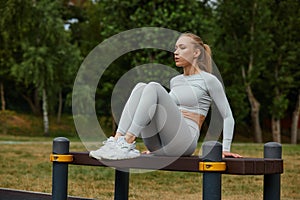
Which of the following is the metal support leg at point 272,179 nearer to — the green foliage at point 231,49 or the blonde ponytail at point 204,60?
the blonde ponytail at point 204,60

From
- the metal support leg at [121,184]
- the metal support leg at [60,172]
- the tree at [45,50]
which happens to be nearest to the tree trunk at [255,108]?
the tree at [45,50]

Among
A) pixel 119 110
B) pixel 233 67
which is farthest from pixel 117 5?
pixel 119 110

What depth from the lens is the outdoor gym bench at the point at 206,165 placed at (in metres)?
3.68

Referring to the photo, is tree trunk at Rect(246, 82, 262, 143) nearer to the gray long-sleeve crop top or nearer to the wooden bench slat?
the gray long-sleeve crop top

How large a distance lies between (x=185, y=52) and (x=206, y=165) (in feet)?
3.57

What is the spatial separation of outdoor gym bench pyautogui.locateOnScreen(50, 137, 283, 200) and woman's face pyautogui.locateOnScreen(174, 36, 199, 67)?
83 cm

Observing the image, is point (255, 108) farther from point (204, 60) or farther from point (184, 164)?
point (184, 164)

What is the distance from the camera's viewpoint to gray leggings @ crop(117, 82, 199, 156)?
3.95 metres

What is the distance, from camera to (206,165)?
A: 3691 mm

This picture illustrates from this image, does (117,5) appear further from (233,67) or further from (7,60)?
(7,60)

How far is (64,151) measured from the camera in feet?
14.5

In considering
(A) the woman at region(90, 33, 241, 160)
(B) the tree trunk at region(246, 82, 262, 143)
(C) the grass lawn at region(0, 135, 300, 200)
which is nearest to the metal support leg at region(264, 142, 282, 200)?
(A) the woman at region(90, 33, 241, 160)

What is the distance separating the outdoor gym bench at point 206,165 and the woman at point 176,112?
0.13 meters

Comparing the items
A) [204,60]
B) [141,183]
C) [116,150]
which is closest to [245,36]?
[141,183]
